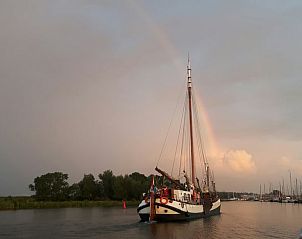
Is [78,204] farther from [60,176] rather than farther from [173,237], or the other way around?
[173,237]

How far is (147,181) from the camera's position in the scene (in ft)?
633

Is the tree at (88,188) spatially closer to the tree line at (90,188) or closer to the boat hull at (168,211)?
the tree line at (90,188)

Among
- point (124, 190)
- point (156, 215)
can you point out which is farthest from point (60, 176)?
point (156, 215)

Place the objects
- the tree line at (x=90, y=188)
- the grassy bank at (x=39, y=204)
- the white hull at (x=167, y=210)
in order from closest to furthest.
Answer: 1. the white hull at (x=167, y=210)
2. the grassy bank at (x=39, y=204)
3. the tree line at (x=90, y=188)

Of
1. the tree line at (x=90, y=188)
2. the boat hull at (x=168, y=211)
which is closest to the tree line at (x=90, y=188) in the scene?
the tree line at (x=90, y=188)

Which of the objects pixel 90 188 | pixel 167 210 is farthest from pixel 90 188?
pixel 167 210

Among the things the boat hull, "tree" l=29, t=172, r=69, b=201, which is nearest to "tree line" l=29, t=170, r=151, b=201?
"tree" l=29, t=172, r=69, b=201

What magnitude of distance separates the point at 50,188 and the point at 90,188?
20.1m

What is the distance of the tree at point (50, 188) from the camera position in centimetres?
18000

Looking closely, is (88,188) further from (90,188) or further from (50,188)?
(50,188)

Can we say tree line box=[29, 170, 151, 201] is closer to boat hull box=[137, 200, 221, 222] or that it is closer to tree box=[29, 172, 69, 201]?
tree box=[29, 172, 69, 201]

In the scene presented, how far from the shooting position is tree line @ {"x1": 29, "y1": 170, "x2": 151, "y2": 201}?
573 feet

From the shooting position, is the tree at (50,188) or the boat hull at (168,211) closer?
the boat hull at (168,211)

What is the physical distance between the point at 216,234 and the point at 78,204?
342ft
